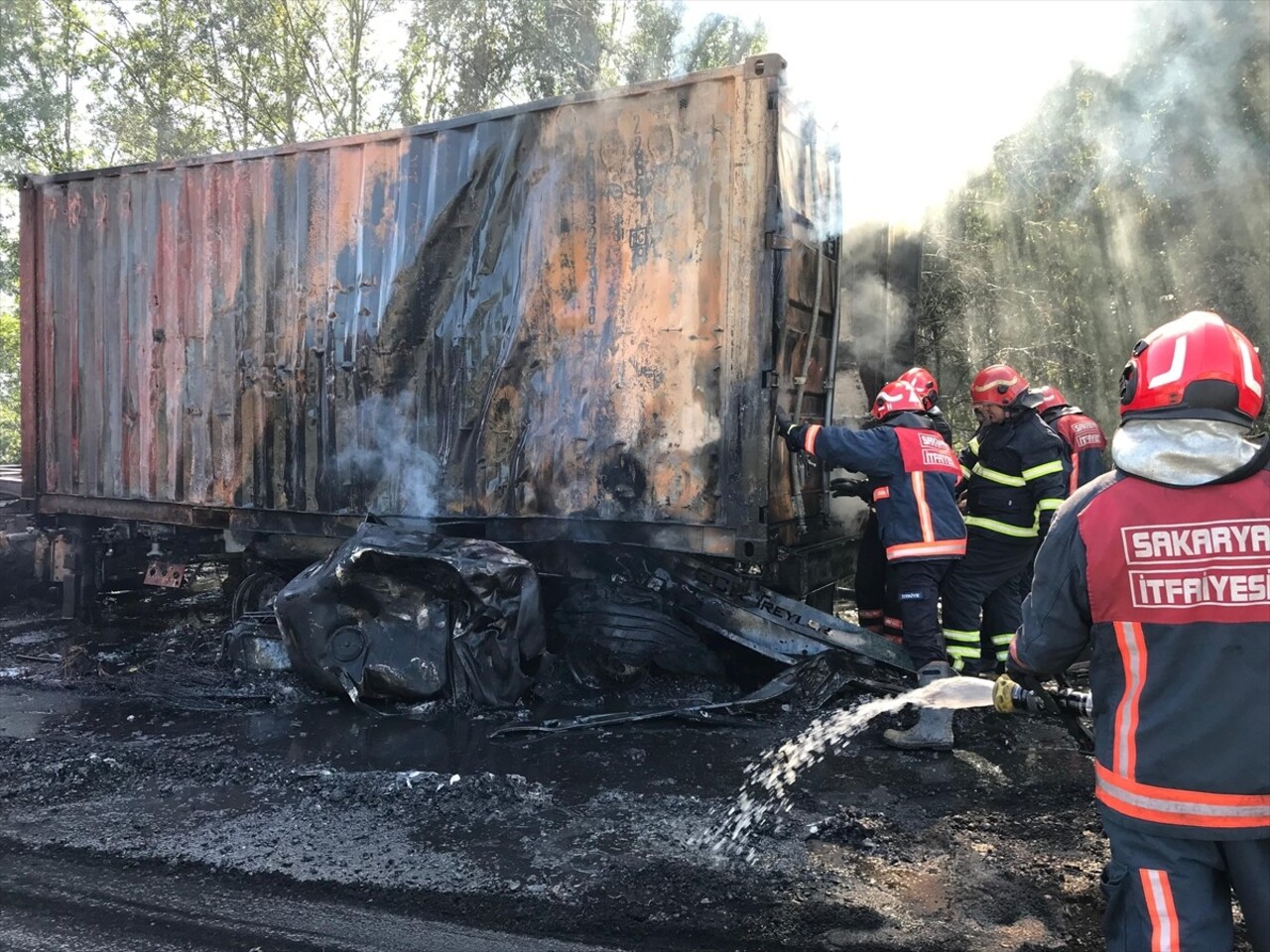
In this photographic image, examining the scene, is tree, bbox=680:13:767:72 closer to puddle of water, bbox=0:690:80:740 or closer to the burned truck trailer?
the burned truck trailer

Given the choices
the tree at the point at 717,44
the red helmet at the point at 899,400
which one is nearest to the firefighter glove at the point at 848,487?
the red helmet at the point at 899,400

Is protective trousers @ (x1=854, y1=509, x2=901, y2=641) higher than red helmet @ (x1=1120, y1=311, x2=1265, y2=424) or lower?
lower

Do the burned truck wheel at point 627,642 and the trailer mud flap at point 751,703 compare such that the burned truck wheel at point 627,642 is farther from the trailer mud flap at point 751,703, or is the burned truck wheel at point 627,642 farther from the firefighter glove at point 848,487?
the firefighter glove at point 848,487

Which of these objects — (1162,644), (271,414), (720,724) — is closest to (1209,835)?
(1162,644)

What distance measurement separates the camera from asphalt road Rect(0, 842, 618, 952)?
8.06 feet

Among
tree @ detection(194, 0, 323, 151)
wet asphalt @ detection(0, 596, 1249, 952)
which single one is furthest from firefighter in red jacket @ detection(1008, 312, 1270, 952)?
tree @ detection(194, 0, 323, 151)

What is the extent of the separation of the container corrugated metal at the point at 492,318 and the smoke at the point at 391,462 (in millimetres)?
14

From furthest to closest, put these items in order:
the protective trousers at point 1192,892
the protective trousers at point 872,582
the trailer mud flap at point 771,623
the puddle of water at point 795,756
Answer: the protective trousers at point 872,582 < the trailer mud flap at point 771,623 < the puddle of water at point 795,756 < the protective trousers at point 1192,892

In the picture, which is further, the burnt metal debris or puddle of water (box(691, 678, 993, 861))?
the burnt metal debris

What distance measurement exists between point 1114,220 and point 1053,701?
742cm

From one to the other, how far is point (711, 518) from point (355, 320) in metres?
2.40

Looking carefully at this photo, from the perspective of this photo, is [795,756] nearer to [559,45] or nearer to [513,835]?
[513,835]

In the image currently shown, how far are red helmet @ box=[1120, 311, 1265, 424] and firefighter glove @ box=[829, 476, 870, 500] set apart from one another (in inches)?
132

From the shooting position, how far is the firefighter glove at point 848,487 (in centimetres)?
512
